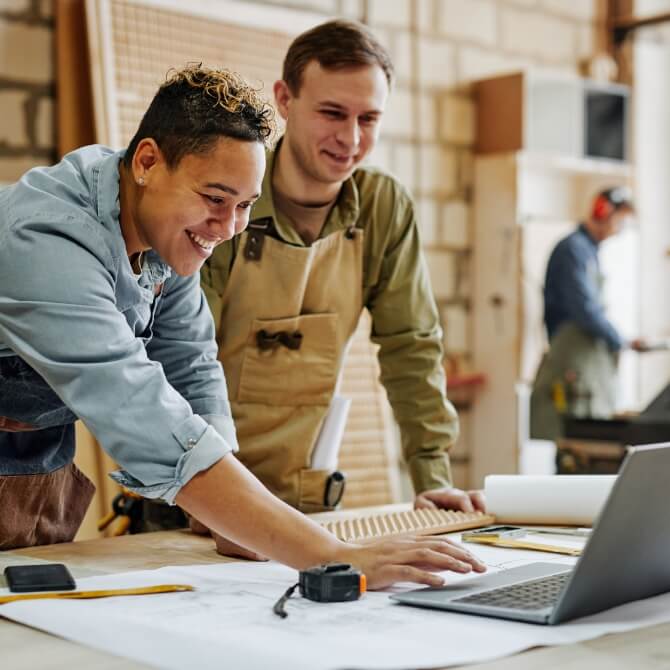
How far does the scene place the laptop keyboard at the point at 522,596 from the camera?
3.64 ft

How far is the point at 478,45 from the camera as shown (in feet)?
15.9

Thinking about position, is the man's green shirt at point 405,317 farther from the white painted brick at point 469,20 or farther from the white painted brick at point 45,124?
the white painted brick at point 469,20

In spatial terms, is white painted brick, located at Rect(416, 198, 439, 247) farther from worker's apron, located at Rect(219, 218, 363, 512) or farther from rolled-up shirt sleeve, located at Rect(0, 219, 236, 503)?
rolled-up shirt sleeve, located at Rect(0, 219, 236, 503)

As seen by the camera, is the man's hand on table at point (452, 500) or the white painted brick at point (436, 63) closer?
the man's hand on table at point (452, 500)

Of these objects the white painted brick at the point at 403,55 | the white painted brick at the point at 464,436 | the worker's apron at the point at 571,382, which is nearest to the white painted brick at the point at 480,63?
the white painted brick at the point at 403,55

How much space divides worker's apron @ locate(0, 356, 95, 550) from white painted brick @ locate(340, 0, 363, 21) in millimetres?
3001

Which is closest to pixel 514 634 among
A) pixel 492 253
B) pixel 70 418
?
pixel 70 418

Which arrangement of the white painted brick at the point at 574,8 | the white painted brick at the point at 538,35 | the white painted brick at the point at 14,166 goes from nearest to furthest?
the white painted brick at the point at 14,166, the white painted brick at the point at 538,35, the white painted brick at the point at 574,8

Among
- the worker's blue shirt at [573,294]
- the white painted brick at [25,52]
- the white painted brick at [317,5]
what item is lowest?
the worker's blue shirt at [573,294]

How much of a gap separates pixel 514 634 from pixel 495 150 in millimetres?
3959

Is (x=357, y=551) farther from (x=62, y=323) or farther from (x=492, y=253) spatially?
(x=492, y=253)

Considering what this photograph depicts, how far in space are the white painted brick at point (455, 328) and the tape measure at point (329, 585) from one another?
3.58 meters

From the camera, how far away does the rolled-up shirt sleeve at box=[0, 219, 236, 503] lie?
121 cm

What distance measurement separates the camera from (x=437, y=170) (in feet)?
15.4
